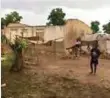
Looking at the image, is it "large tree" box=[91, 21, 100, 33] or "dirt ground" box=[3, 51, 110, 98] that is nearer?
"dirt ground" box=[3, 51, 110, 98]

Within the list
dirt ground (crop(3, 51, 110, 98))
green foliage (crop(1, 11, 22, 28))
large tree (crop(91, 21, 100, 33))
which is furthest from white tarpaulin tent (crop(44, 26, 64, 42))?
dirt ground (crop(3, 51, 110, 98))

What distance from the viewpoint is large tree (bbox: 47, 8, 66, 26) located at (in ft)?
155

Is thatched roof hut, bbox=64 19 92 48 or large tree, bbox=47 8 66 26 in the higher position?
large tree, bbox=47 8 66 26

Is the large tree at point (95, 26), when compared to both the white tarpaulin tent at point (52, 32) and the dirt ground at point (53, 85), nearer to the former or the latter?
the white tarpaulin tent at point (52, 32)

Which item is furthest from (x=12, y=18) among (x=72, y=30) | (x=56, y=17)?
(x=72, y=30)

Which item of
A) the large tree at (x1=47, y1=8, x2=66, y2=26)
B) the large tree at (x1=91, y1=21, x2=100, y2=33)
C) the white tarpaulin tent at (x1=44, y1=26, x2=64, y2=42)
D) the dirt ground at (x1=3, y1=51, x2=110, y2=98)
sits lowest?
the dirt ground at (x1=3, y1=51, x2=110, y2=98)

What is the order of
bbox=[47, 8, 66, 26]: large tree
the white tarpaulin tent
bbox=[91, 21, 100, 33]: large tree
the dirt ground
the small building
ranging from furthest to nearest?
bbox=[91, 21, 100, 33]: large tree
bbox=[47, 8, 66, 26]: large tree
the small building
the white tarpaulin tent
the dirt ground

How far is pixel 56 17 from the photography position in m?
47.2

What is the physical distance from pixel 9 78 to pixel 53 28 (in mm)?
22264

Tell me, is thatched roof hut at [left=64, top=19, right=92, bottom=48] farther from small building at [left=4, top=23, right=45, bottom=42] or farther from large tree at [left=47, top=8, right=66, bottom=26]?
large tree at [left=47, top=8, right=66, bottom=26]

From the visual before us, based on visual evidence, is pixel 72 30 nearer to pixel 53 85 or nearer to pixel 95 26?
pixel 95 26

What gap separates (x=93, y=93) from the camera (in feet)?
33.8

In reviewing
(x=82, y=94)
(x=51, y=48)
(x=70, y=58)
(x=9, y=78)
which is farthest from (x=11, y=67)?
(x=51, y=48)

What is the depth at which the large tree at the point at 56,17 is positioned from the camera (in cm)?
4725
